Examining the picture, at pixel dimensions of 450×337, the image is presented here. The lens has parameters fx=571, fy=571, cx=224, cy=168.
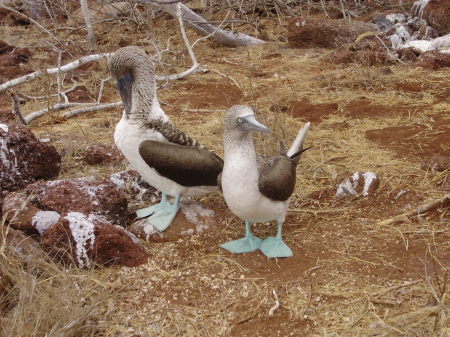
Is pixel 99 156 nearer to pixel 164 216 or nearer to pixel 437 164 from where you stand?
pixel 164 216

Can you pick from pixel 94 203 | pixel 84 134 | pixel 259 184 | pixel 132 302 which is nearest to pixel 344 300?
pixel 259 184

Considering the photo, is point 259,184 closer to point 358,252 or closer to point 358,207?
point 358,252

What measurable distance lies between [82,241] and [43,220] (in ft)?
1.27

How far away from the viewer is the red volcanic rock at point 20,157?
407 cm

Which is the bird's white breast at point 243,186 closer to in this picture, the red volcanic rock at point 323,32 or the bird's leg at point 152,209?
the bird's leg at point 152,209

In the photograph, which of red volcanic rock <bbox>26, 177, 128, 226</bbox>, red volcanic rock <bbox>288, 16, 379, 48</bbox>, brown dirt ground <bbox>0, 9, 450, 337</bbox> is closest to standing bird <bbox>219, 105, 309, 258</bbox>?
brown dirt ground <bbox>0, 9, 450, 337</bbox>

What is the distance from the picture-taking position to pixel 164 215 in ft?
12.1

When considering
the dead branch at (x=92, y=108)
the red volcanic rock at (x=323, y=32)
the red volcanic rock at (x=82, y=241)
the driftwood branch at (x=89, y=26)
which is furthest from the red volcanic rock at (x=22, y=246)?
the red volcanic rock at (x=323, y=32)

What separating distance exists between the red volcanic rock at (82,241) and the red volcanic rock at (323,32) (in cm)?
678

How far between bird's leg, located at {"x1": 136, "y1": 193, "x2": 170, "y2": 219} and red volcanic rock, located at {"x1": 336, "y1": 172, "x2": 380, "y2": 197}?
1217mm

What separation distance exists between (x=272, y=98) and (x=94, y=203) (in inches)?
133

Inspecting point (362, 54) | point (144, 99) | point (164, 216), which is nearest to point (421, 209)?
point (164, 216)

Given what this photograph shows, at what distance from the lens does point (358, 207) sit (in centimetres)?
383

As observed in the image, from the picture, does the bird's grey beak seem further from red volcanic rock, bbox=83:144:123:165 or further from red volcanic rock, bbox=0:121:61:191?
red volcanic rock, bbox=83:144:123:165
